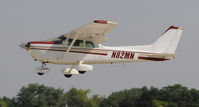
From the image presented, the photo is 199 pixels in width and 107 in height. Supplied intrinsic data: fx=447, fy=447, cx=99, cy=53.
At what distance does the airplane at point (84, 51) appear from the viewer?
54.5ft

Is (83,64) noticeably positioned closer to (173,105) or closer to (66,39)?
(66,39)

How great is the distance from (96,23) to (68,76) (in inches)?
129

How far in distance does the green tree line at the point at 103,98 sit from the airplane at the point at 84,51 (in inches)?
743

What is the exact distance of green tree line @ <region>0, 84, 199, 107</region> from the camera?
39.7m

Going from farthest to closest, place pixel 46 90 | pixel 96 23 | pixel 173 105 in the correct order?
pixel 46 90, pixel 173 105, pixel 96 23

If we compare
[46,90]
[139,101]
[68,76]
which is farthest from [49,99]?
[68,76]

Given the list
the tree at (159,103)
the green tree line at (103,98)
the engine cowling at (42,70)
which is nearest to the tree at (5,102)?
the green tree line at (103,98)

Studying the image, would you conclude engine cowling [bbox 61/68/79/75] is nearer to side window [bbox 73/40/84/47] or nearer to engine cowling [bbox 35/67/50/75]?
engine cowling [bbox 35/67/50/75]

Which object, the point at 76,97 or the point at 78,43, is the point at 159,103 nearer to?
the point at 76,97

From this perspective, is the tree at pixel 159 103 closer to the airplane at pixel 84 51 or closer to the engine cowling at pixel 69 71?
the airplane at pixel 84 51

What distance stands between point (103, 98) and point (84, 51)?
3333 centimetres

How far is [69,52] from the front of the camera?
1698 centimetres

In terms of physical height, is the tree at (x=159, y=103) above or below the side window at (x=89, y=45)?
below

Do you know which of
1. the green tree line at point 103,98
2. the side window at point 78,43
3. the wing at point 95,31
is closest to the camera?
the wing at point 95,31
